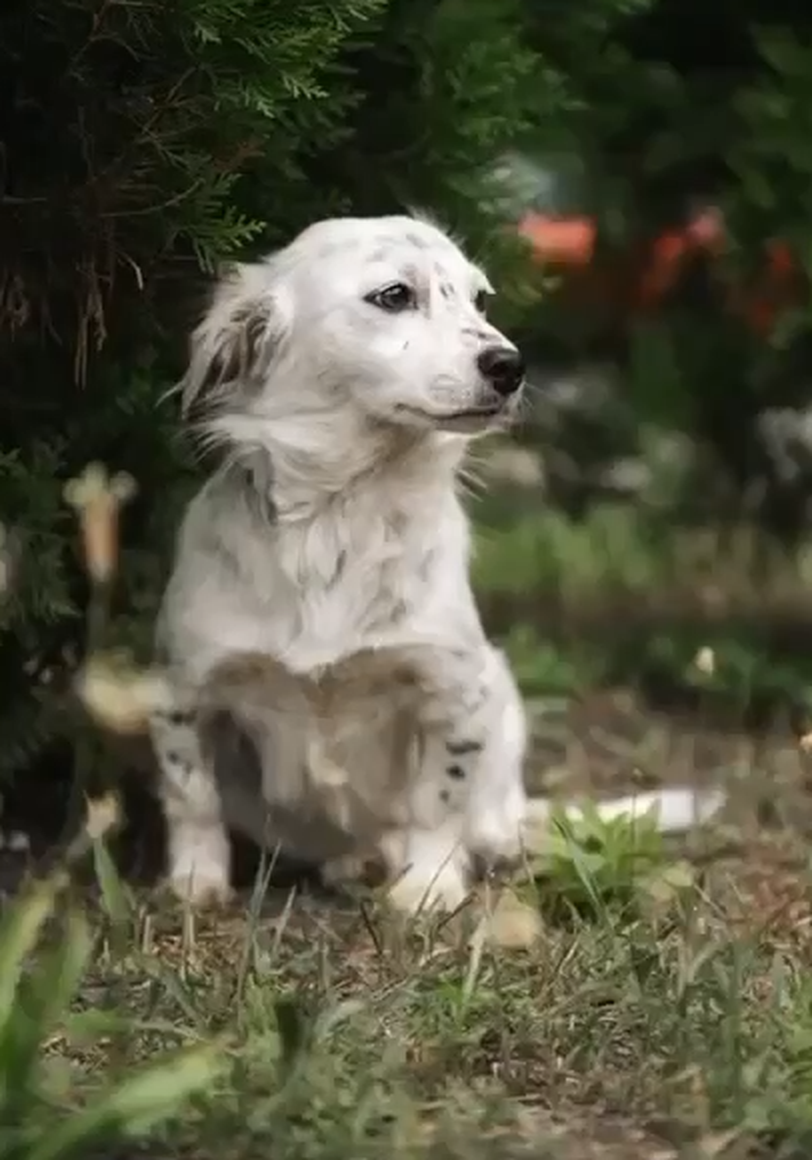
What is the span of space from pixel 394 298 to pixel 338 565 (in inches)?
18.4

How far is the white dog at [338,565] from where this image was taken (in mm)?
3658

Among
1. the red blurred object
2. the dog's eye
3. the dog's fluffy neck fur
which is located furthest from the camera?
the red blurred object

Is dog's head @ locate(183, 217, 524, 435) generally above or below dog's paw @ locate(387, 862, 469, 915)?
above

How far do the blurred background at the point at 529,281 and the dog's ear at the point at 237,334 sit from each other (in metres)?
0.09

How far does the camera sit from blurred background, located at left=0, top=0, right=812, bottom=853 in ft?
12.1

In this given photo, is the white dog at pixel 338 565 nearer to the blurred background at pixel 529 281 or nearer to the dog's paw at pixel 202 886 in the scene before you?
the dog's paw at pixel 202 886

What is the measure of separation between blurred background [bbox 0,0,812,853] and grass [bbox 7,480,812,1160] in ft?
2.46

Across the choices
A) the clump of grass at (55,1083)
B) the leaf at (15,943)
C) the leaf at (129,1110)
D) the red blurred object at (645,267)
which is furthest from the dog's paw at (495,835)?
the red blurred object at (645,267)

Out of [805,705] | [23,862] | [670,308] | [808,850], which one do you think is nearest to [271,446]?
[23,862]

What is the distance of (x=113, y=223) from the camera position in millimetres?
3707

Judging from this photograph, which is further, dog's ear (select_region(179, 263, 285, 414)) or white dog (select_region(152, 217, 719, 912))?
dog's ear (select_region(179, 263, 285, 414))

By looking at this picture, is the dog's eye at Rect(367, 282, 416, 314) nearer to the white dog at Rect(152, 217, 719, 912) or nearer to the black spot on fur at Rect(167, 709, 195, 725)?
the white dog at Rect(152, 217, 719, 912)

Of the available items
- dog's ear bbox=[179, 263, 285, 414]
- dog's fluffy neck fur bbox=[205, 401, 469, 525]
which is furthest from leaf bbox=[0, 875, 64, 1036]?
dog's ear bbox=[179, 263, 285, 414]

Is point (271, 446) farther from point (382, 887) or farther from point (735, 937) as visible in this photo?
point (735, 937)
